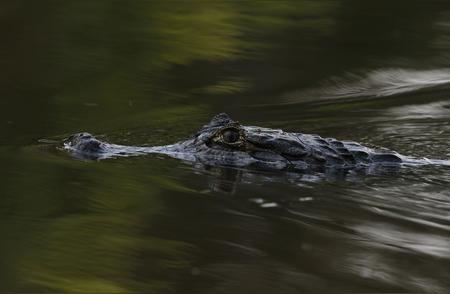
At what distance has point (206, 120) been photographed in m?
9.42

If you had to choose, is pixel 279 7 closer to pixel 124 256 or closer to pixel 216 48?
pixel 216 48

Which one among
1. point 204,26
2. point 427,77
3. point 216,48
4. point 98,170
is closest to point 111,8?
point 204,26

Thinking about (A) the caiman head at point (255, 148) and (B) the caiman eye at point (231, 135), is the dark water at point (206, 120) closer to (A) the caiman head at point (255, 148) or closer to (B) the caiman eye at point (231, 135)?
(A) the caiman head at point (255, 148)

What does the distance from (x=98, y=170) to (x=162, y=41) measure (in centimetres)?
634

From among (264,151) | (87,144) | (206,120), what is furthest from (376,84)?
(87,144)

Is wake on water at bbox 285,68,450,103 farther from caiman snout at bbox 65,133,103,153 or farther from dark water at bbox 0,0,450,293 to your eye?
caiman snout at bbox 65,133,103,153

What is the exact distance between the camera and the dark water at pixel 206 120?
5207 millimetres

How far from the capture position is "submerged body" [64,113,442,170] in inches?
295

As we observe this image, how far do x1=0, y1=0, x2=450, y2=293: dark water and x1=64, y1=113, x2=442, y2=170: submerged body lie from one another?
0.66 ft

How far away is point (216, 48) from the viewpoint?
42.1 feet

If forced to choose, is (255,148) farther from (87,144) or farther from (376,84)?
(376,84)

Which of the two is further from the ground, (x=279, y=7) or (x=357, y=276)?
(x=279, y=7)

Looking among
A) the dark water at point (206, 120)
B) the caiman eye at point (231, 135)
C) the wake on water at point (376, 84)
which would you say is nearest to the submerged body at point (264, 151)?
the caiman eye at point (231, 135)

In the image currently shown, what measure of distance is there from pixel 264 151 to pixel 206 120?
1.97 meters
